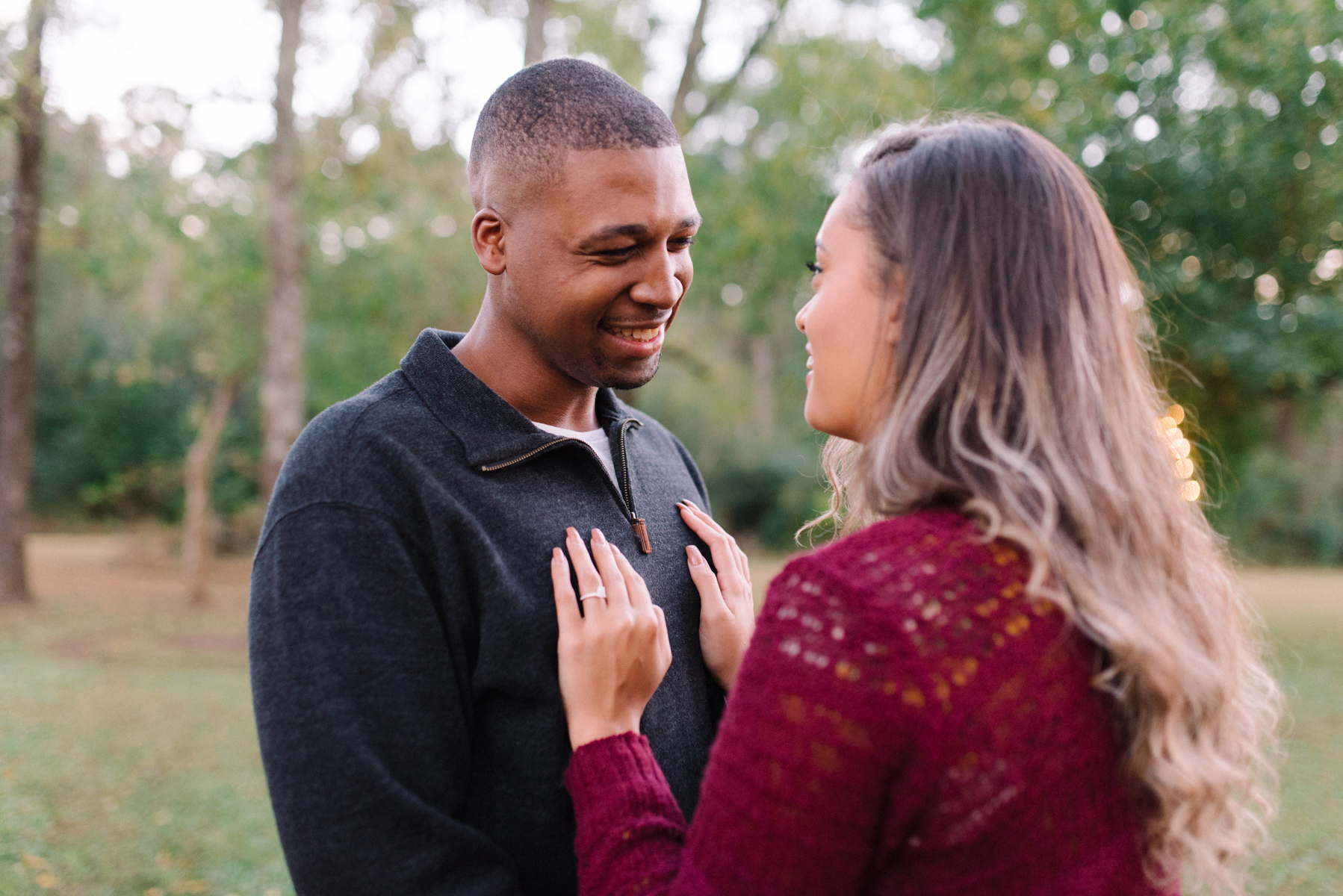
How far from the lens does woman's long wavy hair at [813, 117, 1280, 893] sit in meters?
1.24

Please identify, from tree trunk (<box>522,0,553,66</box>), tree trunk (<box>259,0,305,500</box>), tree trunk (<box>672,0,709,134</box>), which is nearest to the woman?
tree trunk (<box>522,0,553,66</box>)

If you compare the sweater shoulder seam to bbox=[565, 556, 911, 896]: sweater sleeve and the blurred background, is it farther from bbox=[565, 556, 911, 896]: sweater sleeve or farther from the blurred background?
the blurred background

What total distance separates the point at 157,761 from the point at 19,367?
828 cm

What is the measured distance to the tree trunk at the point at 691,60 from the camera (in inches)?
459

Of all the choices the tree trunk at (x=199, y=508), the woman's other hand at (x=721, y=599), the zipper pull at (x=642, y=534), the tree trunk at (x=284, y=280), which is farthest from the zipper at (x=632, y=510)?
the tree trunk at (x=199, y=508)

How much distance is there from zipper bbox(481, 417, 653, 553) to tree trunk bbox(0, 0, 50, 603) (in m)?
12.5

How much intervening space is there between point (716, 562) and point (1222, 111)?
9680 millimetres

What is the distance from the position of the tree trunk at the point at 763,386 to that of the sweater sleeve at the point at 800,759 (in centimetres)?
2798

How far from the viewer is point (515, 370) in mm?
1969

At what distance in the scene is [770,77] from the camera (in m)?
17.9

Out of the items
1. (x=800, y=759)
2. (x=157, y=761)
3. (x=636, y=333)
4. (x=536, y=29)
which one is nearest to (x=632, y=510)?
(x=636, y=333)

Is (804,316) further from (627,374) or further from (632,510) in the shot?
(632,510)

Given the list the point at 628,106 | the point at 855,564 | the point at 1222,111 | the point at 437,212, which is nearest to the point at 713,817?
the point at 855,564

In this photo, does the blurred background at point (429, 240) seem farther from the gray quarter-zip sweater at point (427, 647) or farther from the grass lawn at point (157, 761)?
the gray quarter-zip sweater at point (427, 647)
